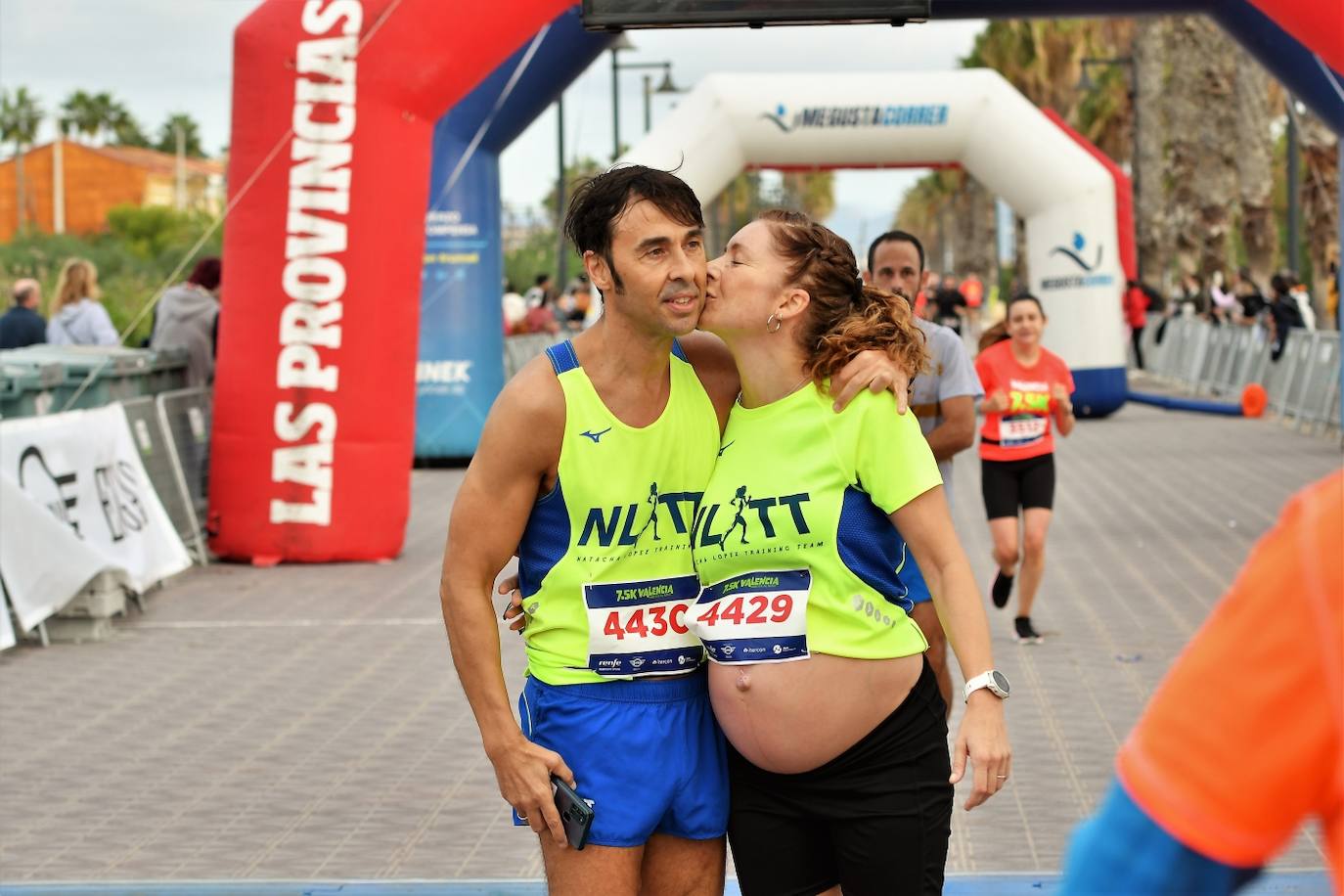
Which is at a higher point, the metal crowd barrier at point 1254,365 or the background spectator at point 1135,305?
the background spectator at point 1135,305

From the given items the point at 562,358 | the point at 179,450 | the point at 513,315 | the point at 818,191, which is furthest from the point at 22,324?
the point at 818,191

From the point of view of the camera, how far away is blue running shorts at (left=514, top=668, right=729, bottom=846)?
10.2 ft

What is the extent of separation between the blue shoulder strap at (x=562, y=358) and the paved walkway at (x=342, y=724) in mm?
2542

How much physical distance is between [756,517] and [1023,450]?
18.8 feet

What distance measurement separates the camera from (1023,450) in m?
8.60

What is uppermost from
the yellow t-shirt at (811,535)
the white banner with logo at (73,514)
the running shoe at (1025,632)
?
the yellow t-shirt at (811,535)

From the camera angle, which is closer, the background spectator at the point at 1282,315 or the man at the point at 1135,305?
the background spectator at the point at 1282,315

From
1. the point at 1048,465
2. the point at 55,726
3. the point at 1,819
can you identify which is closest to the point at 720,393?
the point at 1,819

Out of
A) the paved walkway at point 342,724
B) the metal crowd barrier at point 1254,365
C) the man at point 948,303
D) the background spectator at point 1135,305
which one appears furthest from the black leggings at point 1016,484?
the man at point 948,303

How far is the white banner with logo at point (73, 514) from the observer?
350 inches

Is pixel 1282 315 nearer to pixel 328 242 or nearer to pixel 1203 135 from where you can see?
pixel 1203 135

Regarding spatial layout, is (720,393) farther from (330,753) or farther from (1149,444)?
(1149,444)

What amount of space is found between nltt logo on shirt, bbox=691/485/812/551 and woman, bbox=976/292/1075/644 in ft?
18.3

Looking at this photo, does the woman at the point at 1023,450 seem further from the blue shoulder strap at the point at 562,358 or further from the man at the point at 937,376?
the blue shoulder strap at the point at 562,358
